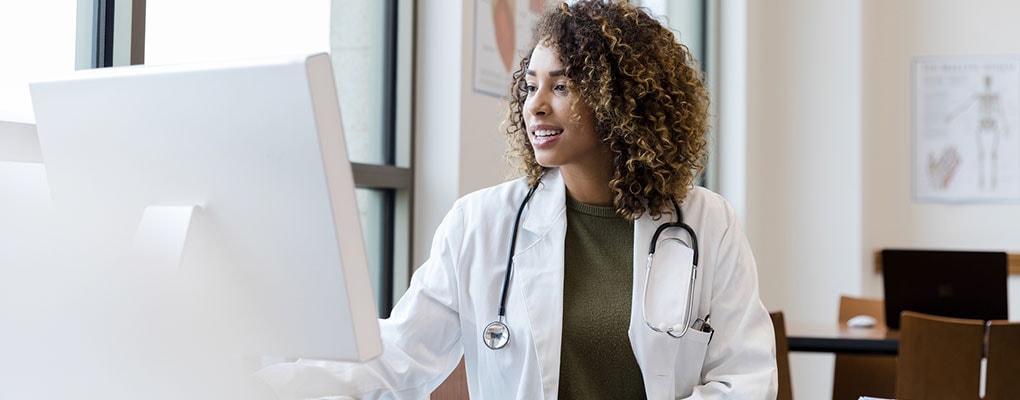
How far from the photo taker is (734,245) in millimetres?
1668

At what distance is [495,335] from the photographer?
5.32 ft

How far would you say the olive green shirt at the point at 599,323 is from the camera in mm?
1616

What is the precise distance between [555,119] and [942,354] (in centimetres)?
175

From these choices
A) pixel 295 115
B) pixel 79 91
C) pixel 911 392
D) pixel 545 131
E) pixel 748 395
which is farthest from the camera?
pixel 911 392

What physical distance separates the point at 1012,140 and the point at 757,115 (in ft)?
4.12

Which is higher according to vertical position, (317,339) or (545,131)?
(545,131)

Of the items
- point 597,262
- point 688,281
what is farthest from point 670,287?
point 597,262

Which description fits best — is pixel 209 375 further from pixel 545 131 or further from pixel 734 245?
pixel 734 245

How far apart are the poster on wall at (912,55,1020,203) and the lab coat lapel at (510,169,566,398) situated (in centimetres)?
396

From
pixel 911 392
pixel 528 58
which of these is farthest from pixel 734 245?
pixel 911 392

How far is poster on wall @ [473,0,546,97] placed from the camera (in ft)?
8.68

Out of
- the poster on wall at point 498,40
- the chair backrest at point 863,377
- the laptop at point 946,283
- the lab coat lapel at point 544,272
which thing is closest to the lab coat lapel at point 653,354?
the lab coat lapel at point 544,272

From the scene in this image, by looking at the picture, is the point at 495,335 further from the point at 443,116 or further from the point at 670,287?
the point at 443,116

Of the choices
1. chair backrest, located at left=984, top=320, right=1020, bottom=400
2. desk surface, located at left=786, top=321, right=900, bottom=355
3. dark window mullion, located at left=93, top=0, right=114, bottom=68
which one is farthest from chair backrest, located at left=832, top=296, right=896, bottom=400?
dark window mullion, located at left=93, top=0, right=114, bottom=68
